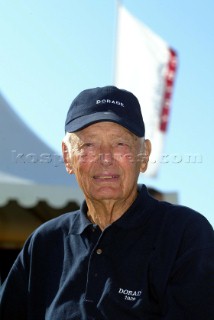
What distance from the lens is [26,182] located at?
5.13 m

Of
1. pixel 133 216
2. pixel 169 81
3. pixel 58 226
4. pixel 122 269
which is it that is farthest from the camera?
pixel 169 81

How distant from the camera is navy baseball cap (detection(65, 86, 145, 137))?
1.81 m

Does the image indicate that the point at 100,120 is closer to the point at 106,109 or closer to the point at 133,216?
the point at 106,109

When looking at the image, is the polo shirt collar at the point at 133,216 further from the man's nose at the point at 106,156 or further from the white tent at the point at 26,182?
the white tent at the point at 26,182

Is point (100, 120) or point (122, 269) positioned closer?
point (122, 269)

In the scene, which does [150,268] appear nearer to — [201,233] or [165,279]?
[165,279]

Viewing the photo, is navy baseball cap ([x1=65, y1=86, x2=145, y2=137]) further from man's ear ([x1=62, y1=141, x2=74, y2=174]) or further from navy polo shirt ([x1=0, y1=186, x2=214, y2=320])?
navy polo shirt ([x1=0, y1=186, x2=214, y2=320])

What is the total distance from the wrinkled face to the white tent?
321 cm

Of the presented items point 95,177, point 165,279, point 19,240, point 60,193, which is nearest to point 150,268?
point 165,279

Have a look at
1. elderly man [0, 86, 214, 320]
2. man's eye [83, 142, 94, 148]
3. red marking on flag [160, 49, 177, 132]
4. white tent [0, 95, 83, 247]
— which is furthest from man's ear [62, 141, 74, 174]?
red marking on flag [160, 49, 177, 132]

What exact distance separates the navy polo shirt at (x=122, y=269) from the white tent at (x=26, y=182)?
3.16 m

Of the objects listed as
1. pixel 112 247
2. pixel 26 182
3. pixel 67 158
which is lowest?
pixel 26 182

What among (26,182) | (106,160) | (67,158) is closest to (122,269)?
(106,160)

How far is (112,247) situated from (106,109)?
1.29ft
